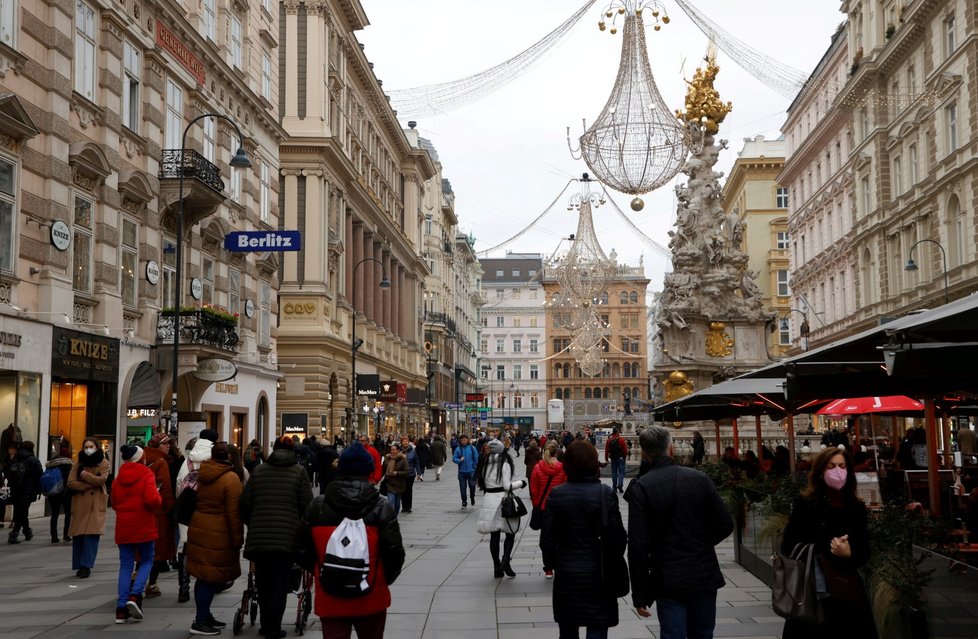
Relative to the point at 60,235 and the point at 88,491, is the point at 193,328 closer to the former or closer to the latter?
the point at 60,235

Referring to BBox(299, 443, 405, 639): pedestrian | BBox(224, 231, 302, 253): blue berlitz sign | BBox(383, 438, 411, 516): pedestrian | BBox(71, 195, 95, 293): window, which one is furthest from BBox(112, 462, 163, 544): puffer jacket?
BBox(224, 231, 302, 253): blue berlitz sign

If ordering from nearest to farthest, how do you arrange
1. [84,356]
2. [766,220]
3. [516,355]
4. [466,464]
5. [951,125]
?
[84,356] → [466,464] → [951,125] → [766,220] → [516,355]

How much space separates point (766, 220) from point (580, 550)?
260ft

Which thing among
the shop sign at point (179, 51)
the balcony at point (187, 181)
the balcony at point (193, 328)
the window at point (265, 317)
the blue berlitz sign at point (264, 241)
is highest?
the shop sign at point (179, 51)

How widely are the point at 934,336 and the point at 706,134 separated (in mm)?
36992

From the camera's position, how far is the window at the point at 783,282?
265 feet

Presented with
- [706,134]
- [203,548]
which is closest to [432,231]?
[706,134]

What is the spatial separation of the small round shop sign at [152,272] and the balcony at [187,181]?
1.53 meters

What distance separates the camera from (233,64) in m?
33.0

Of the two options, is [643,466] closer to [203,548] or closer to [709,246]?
[203,548]

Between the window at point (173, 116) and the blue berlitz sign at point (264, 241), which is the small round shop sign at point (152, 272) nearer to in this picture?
the blue berlitz sign at point (264, 241)

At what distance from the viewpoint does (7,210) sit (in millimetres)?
20000

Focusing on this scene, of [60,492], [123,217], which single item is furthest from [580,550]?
[123,217]

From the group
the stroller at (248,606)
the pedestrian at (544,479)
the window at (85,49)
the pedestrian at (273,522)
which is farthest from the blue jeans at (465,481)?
the pedestrian at (273,522)
